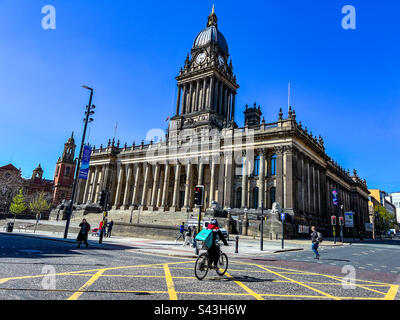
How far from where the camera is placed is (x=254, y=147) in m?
44.2

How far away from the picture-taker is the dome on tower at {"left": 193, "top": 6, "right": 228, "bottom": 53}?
66.5 meters

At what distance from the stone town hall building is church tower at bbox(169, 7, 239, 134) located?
229mm

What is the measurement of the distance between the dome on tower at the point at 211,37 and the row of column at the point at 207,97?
35.2 ft

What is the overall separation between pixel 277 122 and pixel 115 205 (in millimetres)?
40660

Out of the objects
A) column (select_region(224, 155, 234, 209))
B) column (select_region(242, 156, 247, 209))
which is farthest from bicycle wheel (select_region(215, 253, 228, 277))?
column (select_region(224, 155, 234, 209))

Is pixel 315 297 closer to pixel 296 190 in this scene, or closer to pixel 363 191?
pixel 296 190

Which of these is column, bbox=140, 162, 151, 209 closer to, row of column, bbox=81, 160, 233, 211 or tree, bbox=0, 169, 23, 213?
row of column, bbox=81, 160, 233, 211

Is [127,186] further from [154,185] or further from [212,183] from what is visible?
[212,183]

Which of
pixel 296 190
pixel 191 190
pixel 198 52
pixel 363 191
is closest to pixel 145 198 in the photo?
pixel 191 190

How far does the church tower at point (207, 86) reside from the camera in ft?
196

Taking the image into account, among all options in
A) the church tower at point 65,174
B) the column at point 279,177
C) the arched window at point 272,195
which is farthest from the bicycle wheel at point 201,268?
the church tower at point 65,174

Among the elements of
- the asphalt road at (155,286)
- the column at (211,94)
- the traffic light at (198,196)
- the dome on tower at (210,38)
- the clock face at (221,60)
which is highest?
the dome on tower at (210,38)

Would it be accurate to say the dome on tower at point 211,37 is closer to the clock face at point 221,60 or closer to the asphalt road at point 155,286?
the clock face at point 221,60
